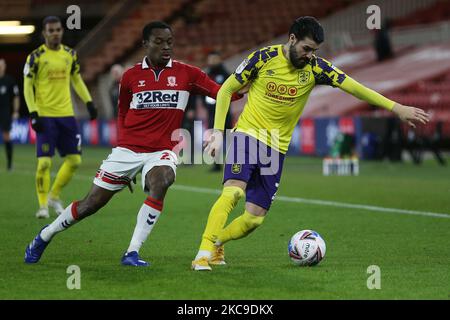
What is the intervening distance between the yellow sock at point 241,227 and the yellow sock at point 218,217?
228mm

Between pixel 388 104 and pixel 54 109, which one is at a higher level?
pixel 54 109

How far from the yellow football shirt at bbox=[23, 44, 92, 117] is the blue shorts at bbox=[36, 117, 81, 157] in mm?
89

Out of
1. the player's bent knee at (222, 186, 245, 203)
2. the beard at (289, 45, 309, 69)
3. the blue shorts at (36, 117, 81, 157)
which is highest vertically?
the beard at (289, 45, 309, 69)

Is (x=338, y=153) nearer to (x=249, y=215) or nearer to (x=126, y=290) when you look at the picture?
(x=249, y=215)

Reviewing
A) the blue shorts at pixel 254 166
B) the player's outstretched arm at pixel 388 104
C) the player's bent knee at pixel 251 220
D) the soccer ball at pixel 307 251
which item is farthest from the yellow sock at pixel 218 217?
the player's outstretched arm at pixel 388 104

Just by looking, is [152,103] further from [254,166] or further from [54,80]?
[54,80]

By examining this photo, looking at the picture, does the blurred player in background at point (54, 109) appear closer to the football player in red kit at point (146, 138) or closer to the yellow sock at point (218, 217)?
the football player in red kit at point (146, 138)

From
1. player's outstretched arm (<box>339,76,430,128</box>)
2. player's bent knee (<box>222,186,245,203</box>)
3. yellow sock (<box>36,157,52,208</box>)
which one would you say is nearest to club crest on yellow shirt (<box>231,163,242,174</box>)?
player's bent knee (<box>222,186,245,203</box>)

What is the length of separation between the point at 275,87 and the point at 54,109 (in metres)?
4.75

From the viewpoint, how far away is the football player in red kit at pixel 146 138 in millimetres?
7844

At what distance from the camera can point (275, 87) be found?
783 cm

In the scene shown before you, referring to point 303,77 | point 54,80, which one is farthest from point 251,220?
point 54,80

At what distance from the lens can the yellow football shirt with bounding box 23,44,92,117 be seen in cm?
1183

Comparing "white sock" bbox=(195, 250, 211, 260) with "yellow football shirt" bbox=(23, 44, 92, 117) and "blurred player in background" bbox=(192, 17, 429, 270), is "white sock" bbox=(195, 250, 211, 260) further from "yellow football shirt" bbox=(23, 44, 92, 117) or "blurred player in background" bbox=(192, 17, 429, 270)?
"yellow football shirt" bbox=(23, 44, 92, 117)
